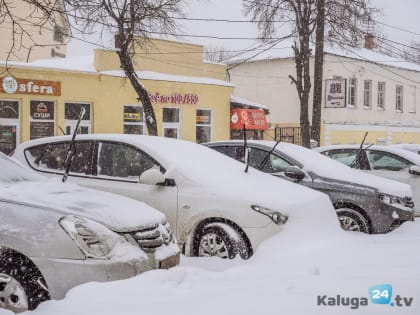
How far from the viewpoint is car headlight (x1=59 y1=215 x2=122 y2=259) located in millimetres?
4156

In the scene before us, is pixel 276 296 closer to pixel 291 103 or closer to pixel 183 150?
pixel 183 150

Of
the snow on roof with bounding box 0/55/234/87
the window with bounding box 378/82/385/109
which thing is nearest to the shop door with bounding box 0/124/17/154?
the snow on roof with bounding box 0/55/234/87

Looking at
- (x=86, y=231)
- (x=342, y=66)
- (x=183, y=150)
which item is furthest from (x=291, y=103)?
(x=86, y=231)

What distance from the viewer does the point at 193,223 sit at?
6066 mm

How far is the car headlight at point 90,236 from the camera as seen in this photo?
416cm

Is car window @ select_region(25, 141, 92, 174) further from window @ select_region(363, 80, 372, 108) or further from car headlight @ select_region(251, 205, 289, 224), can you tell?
window @ select_region(363, 80, 372, 108)

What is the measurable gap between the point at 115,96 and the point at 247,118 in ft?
21.2

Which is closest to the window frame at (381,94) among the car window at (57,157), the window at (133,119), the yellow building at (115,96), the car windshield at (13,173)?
the yellow building at (115,96)

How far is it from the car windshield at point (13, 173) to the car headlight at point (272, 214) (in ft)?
7.15

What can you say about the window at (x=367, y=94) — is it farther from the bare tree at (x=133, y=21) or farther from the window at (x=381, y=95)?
the bare tree at (x=133, y=21)

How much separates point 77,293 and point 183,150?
11.0 feet

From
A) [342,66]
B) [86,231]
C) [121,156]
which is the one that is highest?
[342,66]

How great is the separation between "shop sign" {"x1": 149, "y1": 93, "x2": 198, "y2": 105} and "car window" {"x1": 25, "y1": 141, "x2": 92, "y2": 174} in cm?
1547

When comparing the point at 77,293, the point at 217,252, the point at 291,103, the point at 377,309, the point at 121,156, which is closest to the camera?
the point at 377,309
